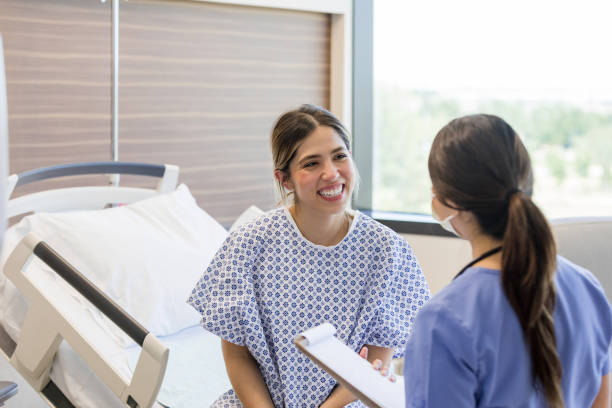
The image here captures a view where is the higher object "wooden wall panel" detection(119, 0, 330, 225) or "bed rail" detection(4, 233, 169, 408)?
"wooden wall panel" detection(119, 0, 330, 225)

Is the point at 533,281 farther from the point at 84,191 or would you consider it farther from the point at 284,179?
the point at 84,191

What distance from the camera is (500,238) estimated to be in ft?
3.34

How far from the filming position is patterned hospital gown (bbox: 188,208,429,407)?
1.55 meters

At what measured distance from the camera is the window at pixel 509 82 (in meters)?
3.14

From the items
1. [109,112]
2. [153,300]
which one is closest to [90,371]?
[153,300]

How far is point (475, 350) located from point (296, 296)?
26.1 inches

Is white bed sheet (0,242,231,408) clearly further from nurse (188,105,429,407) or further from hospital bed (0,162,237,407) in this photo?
nurse (188,105,429,407)

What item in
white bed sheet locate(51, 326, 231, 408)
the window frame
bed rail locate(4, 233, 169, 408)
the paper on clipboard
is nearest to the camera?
the paper on clipboard

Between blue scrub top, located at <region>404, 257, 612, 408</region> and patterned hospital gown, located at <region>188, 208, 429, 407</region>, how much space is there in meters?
0.58

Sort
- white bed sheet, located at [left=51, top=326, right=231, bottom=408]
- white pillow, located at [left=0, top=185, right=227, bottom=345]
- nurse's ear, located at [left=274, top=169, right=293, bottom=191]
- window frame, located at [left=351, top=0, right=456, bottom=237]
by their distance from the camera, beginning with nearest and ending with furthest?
nurse's ear, located at [left=274, top=169, right=293, bottom=191] < white bed sheet, located at [left=51, top=326, right=231, bottom=408] < white pillow, located at [left=0, top=185, right=227, bottom=345] < window frame, located at [left=351, top=0, right=456, bottom=237]

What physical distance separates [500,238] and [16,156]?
187cm

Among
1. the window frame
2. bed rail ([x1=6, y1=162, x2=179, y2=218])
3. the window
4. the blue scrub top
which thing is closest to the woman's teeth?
the blue scrub top

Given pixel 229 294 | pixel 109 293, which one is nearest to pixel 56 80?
pixel 109 293

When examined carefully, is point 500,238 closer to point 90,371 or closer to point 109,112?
point 90,371
